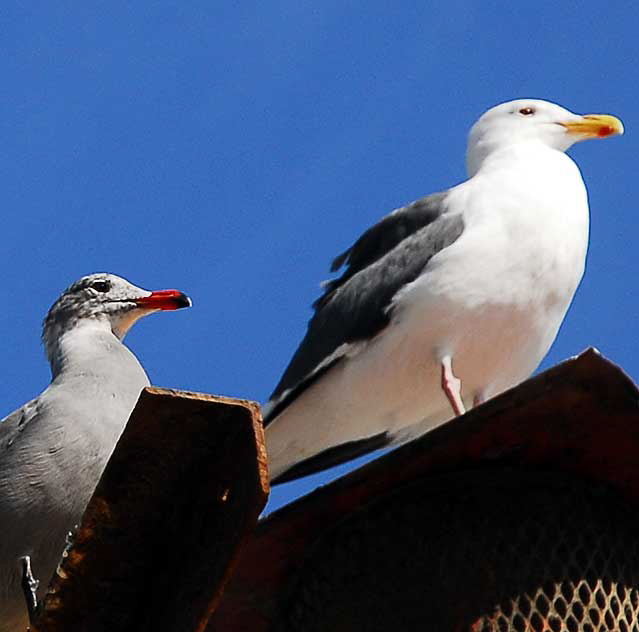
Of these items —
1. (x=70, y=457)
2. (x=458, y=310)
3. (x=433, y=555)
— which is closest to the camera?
(x=433, y=555)

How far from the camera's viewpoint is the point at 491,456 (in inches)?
141

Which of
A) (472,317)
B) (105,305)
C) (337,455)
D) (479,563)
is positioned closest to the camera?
(479,563)

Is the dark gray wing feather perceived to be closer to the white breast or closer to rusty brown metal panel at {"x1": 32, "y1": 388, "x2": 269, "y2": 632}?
the white breast

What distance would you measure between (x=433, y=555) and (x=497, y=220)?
3466mm

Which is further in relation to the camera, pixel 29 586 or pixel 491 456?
pixel 29 586

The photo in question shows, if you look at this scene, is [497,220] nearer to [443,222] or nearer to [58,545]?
[443,222]

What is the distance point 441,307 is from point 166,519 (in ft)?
12.6

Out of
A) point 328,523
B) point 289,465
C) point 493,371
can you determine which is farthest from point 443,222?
point 328,523

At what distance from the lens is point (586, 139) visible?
25.5ft

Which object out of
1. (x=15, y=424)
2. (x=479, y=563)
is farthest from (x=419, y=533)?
(x=15, y=424)

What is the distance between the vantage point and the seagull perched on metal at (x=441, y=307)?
6.83 meters

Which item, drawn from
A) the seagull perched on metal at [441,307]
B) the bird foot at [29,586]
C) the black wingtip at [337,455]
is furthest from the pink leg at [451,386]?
the bird foot at [29,586]

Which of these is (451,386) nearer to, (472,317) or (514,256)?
(472,317)

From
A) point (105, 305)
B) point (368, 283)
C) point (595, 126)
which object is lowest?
point (368, 283)
